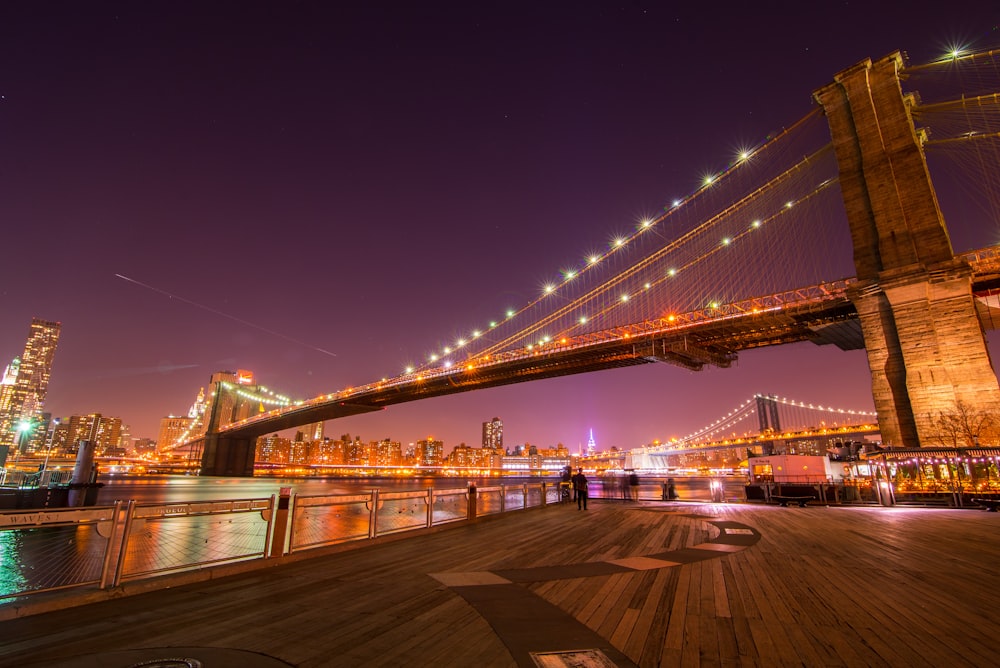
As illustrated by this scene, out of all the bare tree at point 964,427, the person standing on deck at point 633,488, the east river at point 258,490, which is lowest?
the east river at point 258,490

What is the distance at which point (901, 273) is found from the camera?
2278 cm

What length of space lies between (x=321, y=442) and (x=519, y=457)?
75.8m

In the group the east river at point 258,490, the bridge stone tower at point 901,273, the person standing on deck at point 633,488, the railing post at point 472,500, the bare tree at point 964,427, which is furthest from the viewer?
the east river at point 258,490

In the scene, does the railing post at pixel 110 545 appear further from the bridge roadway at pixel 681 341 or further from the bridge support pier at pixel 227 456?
the bridge support pier at pixel 227 456

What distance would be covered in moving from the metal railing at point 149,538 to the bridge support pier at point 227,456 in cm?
7521

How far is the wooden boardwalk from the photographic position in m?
3.31

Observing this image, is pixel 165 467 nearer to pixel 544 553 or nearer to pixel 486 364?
pixel 486 364

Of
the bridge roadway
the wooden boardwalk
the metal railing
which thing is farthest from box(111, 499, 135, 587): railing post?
the bridge roadway

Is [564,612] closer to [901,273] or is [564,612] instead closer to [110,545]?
[110,545]

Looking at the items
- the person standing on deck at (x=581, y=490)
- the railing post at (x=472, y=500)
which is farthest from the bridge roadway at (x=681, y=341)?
the railing post at (x=472, y=500)

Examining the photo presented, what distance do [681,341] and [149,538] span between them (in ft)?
118

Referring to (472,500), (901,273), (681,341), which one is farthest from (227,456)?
(901,273)

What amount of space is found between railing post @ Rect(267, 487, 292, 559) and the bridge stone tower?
2594cm

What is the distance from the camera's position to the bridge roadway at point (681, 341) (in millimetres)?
29422
